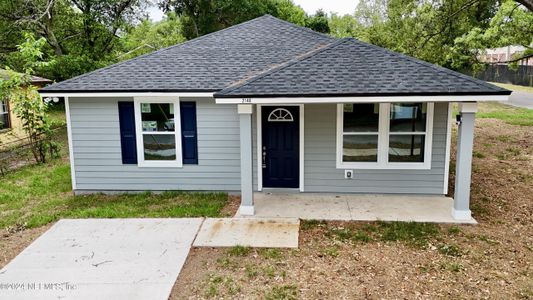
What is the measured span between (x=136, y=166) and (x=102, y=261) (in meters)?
3.68

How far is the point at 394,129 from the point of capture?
30.5 ft

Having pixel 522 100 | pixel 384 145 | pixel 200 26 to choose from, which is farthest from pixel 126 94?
pixel 522 100

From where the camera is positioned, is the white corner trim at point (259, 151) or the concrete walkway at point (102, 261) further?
the white corner trim at point (259, 151)

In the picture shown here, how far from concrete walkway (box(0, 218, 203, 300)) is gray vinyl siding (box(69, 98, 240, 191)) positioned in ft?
5.90

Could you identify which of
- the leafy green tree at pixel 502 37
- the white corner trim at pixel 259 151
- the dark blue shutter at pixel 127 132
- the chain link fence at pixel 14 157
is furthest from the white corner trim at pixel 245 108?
the leafy green tree at pixel 502 37

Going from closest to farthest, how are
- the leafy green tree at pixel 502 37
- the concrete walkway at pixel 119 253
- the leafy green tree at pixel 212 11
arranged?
the concrete walkway at pixel 119 253, the leafy green tree at pixel 502 37, the leafy green tree at pixel 212 11

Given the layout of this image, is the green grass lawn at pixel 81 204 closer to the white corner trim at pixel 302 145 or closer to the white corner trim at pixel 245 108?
the white corner trim at pixel 302 145

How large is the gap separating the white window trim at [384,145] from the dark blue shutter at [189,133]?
3.19 metres

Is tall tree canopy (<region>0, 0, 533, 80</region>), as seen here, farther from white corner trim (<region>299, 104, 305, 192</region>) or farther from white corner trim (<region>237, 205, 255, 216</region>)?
white corner trim (<region>237, 205, 255, 216</region>)

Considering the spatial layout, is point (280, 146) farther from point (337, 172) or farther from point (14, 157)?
point (14, 157)

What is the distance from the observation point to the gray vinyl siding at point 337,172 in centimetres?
935

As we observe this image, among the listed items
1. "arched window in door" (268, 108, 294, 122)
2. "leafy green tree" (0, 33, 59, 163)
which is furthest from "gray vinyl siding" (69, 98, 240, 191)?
"leafy green tree" (0, 33, 59, 163)

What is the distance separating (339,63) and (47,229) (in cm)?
650

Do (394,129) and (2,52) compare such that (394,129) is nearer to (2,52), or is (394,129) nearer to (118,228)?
(118,228)
